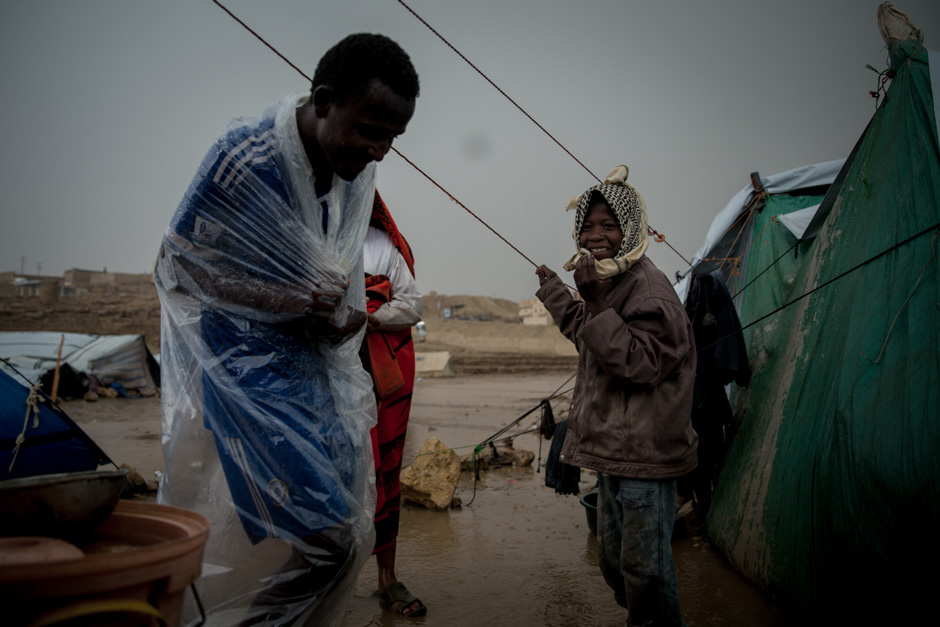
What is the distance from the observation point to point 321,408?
1.79 metres

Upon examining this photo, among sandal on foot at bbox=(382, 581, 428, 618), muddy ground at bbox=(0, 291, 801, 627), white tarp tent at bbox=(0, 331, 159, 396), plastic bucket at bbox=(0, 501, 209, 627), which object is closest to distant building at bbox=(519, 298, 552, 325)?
white tarp tent at bbox=(0, 331, 159, 396)

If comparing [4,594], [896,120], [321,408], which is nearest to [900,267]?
[896,120]

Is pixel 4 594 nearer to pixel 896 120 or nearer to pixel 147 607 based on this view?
pixel 147 607

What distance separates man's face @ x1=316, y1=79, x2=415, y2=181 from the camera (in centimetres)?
162

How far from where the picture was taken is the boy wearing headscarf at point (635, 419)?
6.38ft

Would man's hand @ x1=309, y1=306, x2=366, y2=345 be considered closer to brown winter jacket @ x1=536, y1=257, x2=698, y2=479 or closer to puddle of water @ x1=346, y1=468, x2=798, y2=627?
brown winter jacket @ x1=536, y1=257, x2=698, y2=479

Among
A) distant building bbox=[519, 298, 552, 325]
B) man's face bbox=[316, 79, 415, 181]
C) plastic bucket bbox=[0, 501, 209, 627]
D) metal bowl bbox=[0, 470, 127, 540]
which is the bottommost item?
plastic bucket bbox=[0, 501, 209, 627]

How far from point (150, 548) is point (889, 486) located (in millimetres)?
2301

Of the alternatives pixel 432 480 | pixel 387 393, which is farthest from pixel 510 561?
pixel 387 393

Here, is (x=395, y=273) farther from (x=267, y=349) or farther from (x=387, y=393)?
(x=267, y=349)

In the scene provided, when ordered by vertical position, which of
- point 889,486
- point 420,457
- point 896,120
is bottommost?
Result: point 420,457

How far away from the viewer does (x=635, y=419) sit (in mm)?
1994

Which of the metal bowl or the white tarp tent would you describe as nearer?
the metal bowl

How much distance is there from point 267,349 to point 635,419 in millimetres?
1227
